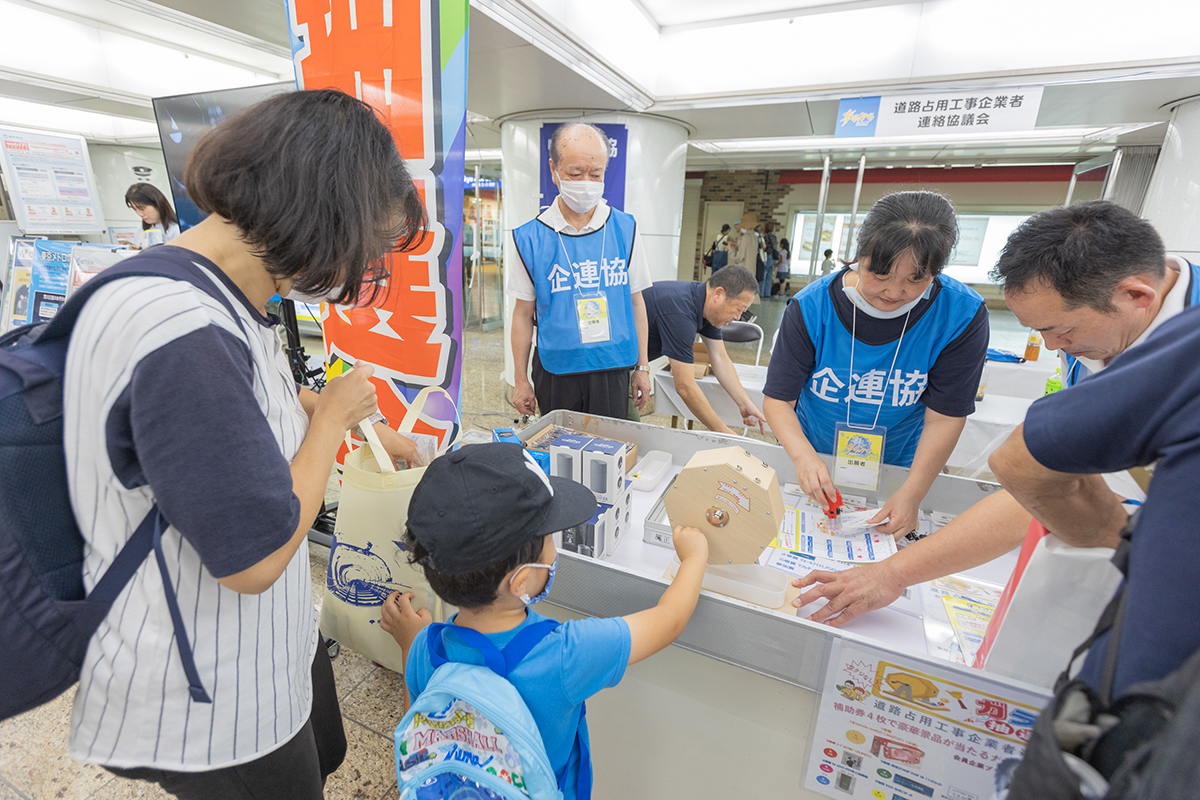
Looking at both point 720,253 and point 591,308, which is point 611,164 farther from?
point 720,253

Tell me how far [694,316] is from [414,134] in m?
1.63

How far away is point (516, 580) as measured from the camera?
810 mm

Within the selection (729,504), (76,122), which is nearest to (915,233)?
(729,504)

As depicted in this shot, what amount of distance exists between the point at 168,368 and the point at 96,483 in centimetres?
18

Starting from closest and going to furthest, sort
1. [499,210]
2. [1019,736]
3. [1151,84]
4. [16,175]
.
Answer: [1019,736] < [1151,84] < [16,175] < [499,210]

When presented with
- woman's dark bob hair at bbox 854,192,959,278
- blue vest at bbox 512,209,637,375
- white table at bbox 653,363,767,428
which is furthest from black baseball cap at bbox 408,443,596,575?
white table at bbox 653,363,767,428

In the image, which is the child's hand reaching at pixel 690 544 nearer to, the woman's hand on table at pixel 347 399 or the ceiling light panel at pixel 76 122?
the woman's hand on table at pixel 347 399

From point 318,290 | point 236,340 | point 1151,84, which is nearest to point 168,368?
point 236,340

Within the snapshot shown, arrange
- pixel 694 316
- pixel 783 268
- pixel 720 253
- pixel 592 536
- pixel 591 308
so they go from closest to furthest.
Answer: pixel 592 536, pixel 591 308, pixel 694 316, pixel 720 253, pixel 783 268

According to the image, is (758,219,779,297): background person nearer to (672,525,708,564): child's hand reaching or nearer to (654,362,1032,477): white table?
(654,362,1032,477): white table

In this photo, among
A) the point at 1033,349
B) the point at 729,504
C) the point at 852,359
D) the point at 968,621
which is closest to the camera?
the point at 729,504

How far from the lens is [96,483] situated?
625 millimetres

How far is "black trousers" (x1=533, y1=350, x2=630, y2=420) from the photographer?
2354 millimetres

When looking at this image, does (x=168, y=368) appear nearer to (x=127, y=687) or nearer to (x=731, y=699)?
(x=127, y=687)
